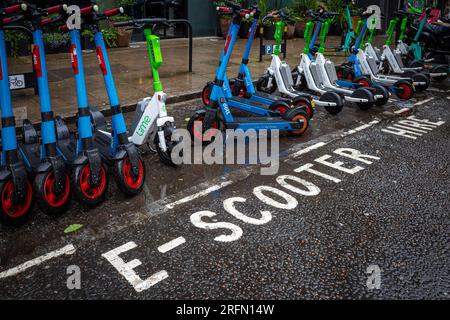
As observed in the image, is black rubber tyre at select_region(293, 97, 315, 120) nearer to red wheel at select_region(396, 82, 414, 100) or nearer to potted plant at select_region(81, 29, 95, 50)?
red wheel at select_region(396, 82, 414, 100)

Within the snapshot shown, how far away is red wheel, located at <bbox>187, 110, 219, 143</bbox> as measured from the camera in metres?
A: 5.62

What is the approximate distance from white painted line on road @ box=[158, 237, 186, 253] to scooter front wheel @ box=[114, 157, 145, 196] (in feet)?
2.85

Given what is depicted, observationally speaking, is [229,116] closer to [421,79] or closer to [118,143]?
[118,143]

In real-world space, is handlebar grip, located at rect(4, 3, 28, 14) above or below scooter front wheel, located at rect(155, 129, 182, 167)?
above

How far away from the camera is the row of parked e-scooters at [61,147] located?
3.56 meters

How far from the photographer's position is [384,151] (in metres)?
5.77

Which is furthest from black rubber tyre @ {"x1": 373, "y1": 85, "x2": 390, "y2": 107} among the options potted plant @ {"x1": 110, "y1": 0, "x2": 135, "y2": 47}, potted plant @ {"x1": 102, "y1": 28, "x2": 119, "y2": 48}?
potted plant @ {"x1": 102, "y1": 28, "x2": 119, "y2": 48}

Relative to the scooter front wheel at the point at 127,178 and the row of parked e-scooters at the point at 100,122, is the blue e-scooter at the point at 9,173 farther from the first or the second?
the scooter front wheel at the point at 127,178

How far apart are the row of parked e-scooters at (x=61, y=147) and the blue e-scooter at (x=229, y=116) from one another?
1121 mm

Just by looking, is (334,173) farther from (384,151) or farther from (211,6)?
(211,6)

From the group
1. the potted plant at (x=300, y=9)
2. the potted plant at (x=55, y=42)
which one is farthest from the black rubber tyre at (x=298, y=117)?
the potted plant at (x=300, y=9)

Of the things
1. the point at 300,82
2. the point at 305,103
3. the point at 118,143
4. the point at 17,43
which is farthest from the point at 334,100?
the point at 17,43
